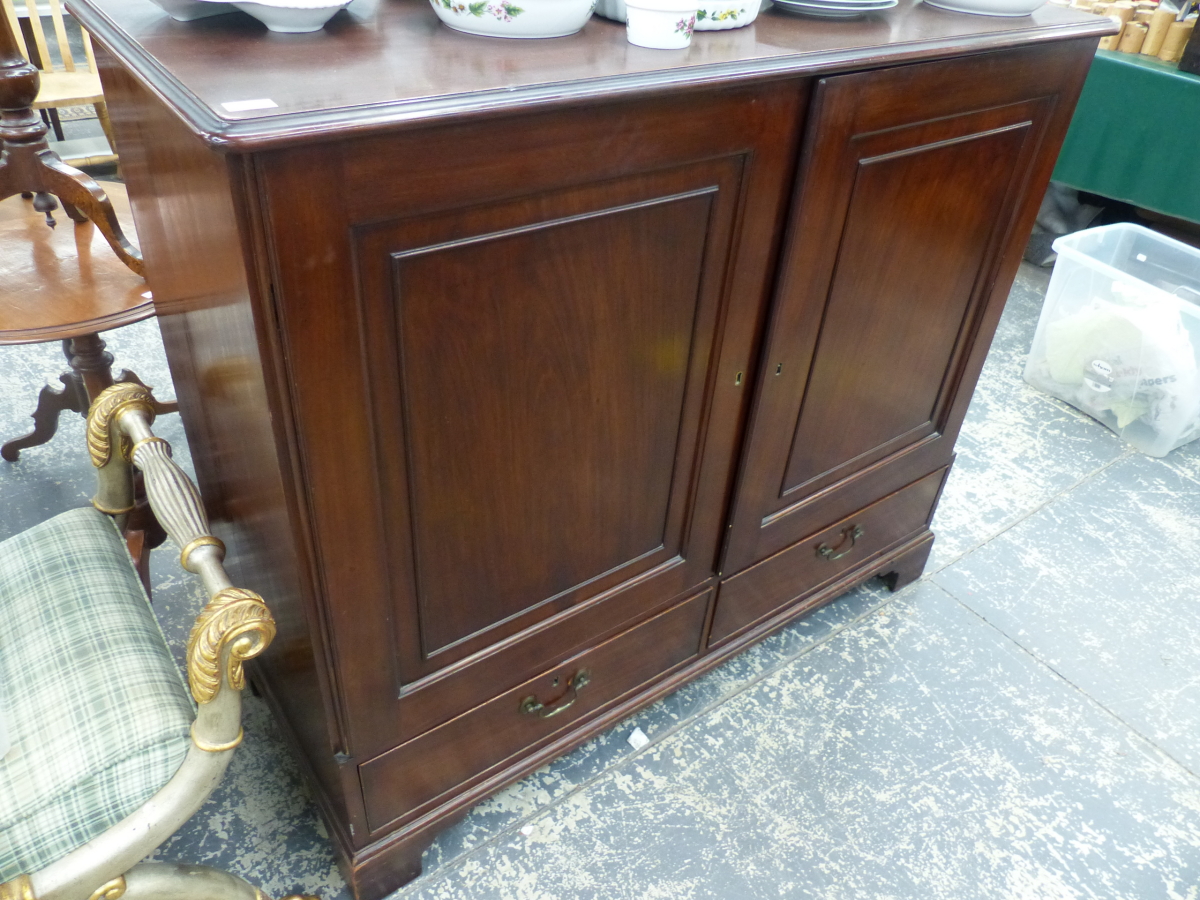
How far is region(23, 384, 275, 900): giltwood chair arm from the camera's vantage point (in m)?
0.82

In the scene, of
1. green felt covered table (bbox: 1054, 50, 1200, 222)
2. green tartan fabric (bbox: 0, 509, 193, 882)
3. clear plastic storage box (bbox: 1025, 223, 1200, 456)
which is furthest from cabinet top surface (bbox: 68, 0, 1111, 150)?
green felt covered table (bbox: 1054, 50, 1200, 222)

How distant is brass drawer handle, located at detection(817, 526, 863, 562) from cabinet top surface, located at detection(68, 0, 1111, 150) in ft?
2.70

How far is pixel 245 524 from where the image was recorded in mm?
1068

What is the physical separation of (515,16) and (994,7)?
704mm

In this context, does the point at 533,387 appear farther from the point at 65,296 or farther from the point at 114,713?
the point at 65,296

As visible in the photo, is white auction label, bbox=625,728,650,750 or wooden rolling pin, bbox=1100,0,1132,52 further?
wooden rolling pin, bbox=1100,0,1132,52

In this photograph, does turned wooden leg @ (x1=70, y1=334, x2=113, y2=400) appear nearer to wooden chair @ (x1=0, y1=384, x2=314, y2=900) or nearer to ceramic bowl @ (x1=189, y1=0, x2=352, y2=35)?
wooden chair @ (x1=0, y1=384, x2=314, y2=900)

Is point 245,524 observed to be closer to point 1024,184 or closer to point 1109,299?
point 1024,184

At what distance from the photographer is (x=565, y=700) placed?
4.25 feet

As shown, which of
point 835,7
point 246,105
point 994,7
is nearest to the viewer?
point 246,105

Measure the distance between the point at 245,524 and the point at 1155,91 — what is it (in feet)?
9.19

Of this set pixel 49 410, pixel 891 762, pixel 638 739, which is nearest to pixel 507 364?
pixel 638 739

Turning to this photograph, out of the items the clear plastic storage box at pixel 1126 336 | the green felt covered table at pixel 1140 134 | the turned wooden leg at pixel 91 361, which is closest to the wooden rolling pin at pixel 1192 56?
the green felt covered table at pixel 1140 134

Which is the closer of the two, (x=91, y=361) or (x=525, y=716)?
(x=525, y=716)
